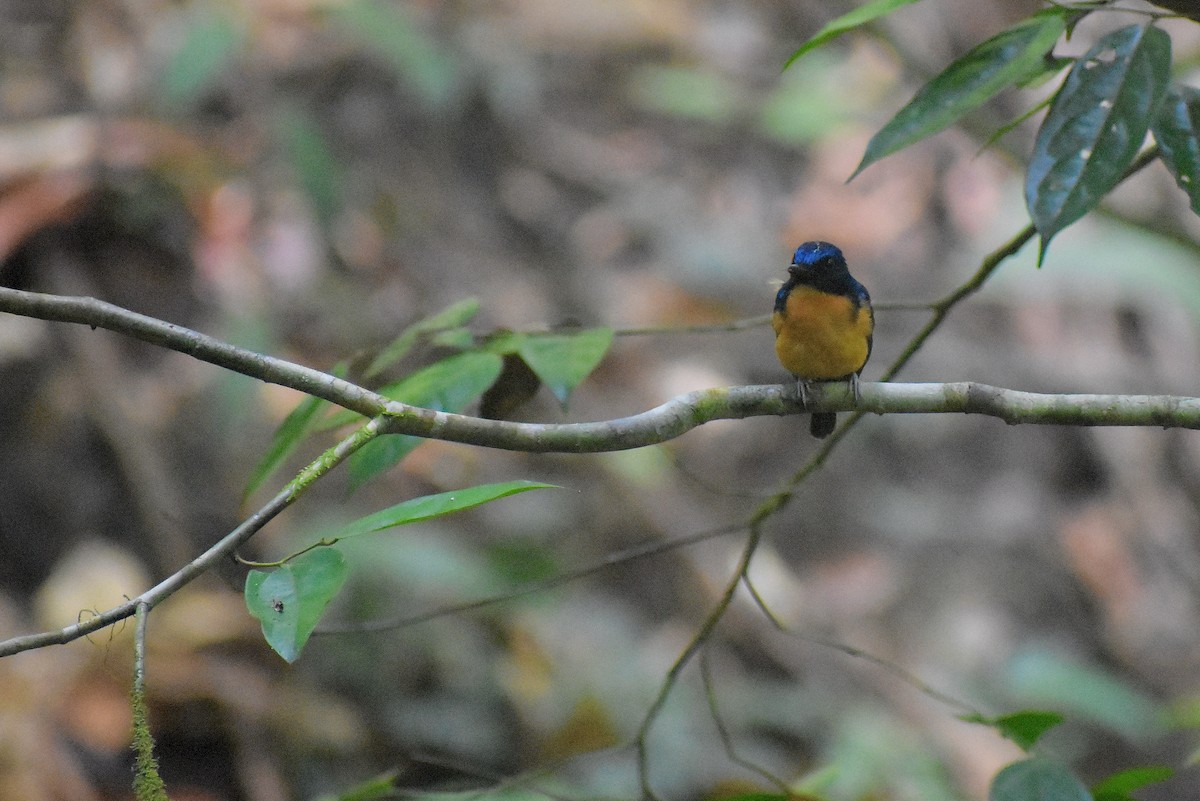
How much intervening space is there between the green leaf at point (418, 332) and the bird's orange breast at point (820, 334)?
1088mm

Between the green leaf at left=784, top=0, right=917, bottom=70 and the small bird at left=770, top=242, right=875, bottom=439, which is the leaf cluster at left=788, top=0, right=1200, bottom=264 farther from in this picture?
the small bird at left=770, top=242, right=875, bottom=439

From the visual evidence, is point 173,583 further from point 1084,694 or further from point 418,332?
point 1084,694

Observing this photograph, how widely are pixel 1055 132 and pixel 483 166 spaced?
21.4 ft

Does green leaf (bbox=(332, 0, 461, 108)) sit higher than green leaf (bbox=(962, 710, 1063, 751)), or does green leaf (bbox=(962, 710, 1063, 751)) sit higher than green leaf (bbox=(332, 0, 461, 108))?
green leaf (bbox=(332, 0, 461, 108))

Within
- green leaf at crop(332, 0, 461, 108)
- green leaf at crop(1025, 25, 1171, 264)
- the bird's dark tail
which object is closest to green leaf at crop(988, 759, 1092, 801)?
green leaf at crop(1025, 25, 1171, 264)

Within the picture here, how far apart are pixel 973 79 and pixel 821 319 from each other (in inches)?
47.7

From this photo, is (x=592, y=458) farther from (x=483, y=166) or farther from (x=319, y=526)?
(x=483, y=166)

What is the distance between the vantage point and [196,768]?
4387 mm

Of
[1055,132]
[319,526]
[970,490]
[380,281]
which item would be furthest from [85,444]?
[970,490]

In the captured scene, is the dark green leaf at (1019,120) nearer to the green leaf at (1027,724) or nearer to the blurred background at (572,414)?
the green leaf at (1027,724)

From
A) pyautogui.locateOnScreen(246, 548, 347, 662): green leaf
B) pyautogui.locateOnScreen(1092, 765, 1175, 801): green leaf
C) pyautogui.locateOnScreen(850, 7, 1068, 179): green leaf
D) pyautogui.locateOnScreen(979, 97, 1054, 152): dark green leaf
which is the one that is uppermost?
pyautogui.locateOnScreen(850, 7, 1068, 179): green leaf

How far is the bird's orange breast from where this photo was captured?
311 cm

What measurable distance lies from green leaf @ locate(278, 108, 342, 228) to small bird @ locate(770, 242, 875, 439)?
369 cm

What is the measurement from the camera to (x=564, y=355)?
7.41ft
